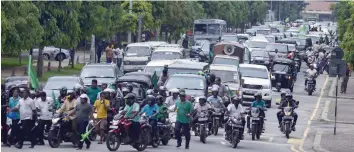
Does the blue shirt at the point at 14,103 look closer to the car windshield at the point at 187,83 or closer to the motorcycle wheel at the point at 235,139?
the motorcycle wheel at the point at 235,139

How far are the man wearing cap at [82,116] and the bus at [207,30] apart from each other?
182ft

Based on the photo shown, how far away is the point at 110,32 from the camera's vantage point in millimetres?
67875

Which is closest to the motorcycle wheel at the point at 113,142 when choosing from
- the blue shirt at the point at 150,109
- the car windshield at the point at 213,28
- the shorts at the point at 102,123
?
the shorts at the point at 102,123

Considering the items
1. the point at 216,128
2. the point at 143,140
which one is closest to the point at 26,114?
the point at 143,140

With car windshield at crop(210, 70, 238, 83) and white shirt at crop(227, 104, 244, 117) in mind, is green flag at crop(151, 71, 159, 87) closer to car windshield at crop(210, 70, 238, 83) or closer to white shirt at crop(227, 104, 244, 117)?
car windshield at crop(210, 70, 238, 83)

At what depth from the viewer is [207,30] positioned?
83.9 metres

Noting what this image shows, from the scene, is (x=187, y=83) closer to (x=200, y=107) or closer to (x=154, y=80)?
(x=154, y=80)

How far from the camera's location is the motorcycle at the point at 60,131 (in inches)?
1085

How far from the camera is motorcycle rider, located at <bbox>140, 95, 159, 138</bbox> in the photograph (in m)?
28.4

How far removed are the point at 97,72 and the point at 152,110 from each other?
15.3 m

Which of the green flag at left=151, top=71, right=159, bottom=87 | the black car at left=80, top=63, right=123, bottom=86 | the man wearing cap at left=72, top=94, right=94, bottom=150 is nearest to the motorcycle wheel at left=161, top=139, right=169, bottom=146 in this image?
the man wearing cap at left=72, top=94, right=94, bottom=150

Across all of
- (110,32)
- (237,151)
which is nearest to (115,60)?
(110,32)

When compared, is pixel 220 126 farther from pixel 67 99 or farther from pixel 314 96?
pixel 314 96

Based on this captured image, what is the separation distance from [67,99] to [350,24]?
20.3 m
